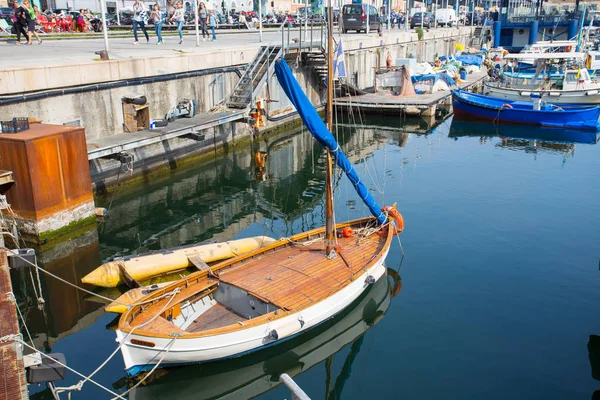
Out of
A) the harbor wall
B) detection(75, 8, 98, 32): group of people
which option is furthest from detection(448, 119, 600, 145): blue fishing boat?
detection(75, 8, 98, 32): group of people

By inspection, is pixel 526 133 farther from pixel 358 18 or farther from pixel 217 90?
pixel 358 18

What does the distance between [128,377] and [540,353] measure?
882cm

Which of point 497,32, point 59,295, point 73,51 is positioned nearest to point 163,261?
point 59,295

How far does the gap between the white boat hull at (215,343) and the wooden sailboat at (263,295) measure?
2 cm

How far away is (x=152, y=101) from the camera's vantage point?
24.3 m

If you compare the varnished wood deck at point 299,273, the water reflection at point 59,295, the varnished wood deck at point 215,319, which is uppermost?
the varnished wood deck at point 299,273

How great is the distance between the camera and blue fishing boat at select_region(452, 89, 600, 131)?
114ft

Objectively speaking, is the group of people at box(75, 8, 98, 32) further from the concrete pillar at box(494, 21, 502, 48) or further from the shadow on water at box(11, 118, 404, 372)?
the concrete pillar at box(494, 21, 502, 48)

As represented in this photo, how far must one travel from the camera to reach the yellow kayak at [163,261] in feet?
48.2

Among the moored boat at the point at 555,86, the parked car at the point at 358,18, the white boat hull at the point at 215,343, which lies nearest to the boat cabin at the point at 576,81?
the moored boat at the point at 555,86

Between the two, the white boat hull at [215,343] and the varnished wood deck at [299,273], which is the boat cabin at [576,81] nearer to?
the varnished wood deck at [299,273]

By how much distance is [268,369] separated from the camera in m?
11.9

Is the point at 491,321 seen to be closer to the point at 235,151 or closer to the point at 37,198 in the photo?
the point at 37,198

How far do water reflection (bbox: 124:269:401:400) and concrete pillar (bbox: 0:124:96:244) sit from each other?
799 centimetres
